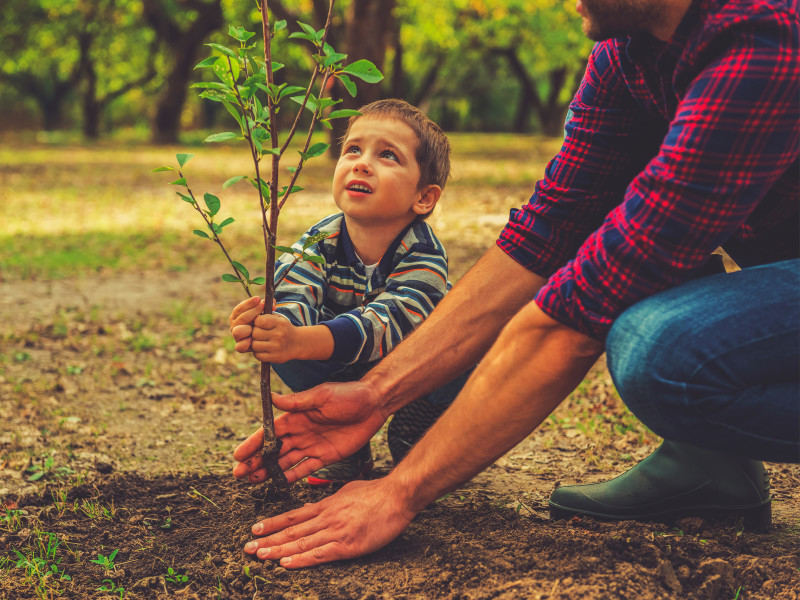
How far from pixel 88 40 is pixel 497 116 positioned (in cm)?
2156

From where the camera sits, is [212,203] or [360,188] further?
[360,188]

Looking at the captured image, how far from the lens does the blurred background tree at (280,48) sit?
22109 millimetres

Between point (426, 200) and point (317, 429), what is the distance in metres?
0.88

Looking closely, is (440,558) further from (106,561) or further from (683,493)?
(106,561)

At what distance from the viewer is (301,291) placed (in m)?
2.54

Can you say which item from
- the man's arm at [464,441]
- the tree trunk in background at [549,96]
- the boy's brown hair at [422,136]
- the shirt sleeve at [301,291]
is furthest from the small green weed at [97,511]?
the tree trunk in background at [549,96]

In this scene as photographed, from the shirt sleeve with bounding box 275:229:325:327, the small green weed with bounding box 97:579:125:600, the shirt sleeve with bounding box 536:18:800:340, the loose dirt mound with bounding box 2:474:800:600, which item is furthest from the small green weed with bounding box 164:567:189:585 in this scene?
the shirt sleeve with bounding box 536:18:800:340

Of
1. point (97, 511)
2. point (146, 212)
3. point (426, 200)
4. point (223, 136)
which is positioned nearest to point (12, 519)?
point (97, 511)

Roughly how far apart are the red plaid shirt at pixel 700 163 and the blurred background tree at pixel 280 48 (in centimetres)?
1107

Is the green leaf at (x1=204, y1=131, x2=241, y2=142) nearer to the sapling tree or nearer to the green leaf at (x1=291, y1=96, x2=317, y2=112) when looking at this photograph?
the sapling tree

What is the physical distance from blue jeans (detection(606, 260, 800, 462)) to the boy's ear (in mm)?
1017

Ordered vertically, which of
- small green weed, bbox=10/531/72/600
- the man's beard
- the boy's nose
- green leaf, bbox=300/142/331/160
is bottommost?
small green weed, bbox=10/531/72/600

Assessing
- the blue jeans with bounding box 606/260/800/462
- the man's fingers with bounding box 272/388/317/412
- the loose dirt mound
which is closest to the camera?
the blue jeans with bounding box 606/260/800/462

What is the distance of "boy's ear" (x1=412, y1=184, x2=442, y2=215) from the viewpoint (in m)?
2.69
